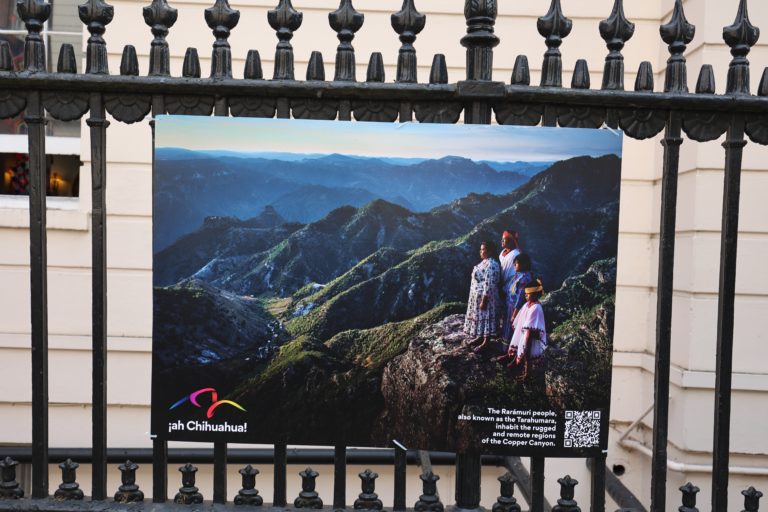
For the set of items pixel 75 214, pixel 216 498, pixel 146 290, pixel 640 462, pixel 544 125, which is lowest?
pixel 640 462

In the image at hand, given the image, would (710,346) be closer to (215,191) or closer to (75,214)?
(215,191)

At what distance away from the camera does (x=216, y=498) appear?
7.35 ft

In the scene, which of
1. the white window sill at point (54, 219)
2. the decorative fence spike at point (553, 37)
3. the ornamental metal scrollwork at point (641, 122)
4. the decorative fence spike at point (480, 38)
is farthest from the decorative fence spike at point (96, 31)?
the white window sill at point (54, 219)

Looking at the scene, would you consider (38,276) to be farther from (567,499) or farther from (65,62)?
(567,499)

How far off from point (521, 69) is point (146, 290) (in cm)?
327

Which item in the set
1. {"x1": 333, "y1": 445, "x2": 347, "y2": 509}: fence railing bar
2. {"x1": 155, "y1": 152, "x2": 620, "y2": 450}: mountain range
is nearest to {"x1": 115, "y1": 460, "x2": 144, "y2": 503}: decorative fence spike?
{"x1": 155, "y1": 152, "x2": 620, "y2": 450}: mountain range

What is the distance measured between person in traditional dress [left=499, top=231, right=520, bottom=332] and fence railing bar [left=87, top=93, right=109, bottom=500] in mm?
1132

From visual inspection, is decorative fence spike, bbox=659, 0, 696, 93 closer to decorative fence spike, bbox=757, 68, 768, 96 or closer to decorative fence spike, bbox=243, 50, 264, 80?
decorative fence spike, bbox=757, 68, 768, 96

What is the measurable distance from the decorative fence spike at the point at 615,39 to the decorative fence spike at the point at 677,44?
0.11 meters

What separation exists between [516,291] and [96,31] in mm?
1411

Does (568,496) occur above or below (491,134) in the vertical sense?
below

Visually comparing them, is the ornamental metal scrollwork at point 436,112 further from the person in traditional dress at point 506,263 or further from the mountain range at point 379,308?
the person in traditional dress at point 506,263

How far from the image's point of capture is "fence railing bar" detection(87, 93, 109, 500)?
2139 millimetres

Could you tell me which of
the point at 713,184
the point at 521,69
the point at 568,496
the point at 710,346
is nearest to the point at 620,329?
the point at 710,346
